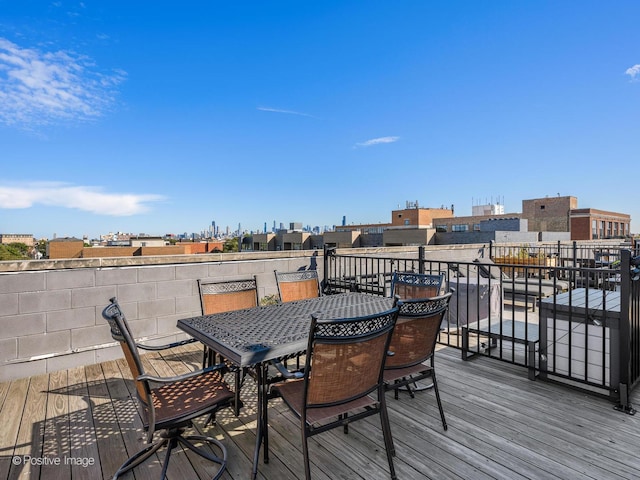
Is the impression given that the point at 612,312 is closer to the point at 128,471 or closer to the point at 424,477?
the point at 424,477

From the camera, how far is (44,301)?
3.29 m

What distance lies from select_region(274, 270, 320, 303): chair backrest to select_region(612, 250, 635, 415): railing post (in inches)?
103

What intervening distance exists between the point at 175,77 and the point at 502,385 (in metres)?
15.6

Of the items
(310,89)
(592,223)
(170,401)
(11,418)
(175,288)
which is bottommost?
(11,418)

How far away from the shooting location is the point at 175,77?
13297 millimetres

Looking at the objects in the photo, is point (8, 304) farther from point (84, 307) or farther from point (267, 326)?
point (267, 326)

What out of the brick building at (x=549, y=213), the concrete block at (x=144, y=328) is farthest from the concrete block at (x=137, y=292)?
the brick building at (x=549, y=213)

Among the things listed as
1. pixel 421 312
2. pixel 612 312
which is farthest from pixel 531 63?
pixel 421 312

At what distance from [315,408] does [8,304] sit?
3522 mm

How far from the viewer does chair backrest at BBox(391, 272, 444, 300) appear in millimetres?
2793

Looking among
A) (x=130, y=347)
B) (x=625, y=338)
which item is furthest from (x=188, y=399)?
(x=625, y=338)

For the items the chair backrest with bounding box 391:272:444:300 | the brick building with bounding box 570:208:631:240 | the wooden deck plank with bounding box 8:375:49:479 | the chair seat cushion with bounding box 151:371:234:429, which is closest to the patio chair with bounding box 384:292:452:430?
the chair backrest with bounding box 391:272:444:300

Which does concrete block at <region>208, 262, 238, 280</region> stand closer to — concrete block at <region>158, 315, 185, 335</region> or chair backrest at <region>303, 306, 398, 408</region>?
concrete block at <region>158, 315, 185, 335</region>

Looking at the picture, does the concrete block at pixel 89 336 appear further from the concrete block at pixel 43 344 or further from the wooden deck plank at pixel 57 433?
the wooden deck plank at pixel 57 433
